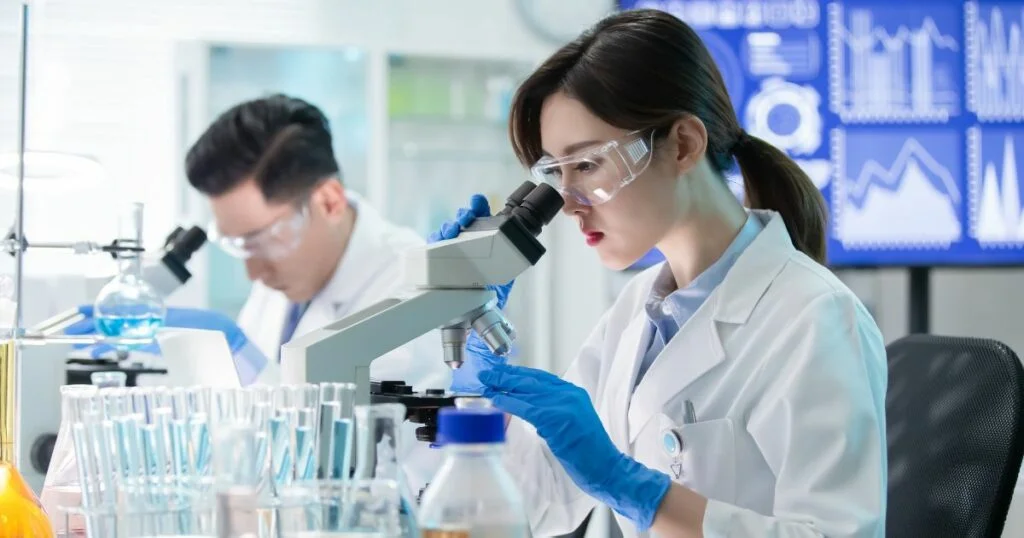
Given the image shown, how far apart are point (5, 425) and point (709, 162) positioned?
3.39ft

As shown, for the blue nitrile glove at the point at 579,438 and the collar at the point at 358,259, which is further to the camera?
the collar at the point at 358,259

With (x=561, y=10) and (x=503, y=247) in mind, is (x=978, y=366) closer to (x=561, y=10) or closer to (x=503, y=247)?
(x=503, y=247)

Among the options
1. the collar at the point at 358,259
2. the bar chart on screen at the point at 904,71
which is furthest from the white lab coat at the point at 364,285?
the bar chart on screen at the point at 904,71

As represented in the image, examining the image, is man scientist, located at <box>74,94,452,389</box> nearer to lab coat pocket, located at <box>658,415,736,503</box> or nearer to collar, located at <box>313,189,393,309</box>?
collar, located at <box>313,189,393,309</box>

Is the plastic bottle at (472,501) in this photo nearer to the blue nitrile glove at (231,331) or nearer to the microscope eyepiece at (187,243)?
the blue nitrile glove at (231,331)

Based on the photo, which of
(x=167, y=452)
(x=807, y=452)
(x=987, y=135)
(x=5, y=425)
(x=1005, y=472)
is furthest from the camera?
(x=987, y=135)

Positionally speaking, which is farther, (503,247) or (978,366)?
(978,366)

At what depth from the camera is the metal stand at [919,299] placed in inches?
124

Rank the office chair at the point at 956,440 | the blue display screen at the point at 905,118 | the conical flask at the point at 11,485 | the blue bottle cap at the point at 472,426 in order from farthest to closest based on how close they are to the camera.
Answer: the blue display screen at the point at 905,118 < the office chair at the point at 956,440 < the conical flask at the point at 11,485 < the blue bottle cap at the point at 472,426

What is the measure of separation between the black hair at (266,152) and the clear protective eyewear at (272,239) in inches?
2.2

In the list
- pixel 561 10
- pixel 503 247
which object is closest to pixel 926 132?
pixel 561 10

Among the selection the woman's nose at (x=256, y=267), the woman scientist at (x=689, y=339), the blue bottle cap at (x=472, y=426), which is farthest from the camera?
the woman's nose at (x=256, y=267)

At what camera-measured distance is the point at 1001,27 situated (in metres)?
3.10

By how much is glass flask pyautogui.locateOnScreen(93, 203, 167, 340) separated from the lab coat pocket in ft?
2.50
